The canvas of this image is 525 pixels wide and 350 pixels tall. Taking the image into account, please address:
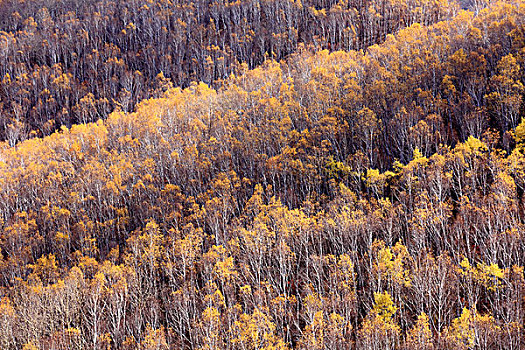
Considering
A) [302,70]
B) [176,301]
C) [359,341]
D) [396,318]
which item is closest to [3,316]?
[176,301]

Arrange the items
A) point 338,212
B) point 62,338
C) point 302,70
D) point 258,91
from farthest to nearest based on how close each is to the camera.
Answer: point 302,70, point 258,91, point 338,212, point 62,338

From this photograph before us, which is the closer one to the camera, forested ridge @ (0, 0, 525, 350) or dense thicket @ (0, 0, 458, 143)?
forested ridge @ (0, 0, 525, 350)

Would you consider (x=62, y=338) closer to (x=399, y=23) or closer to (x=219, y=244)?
(x=219, y=244)

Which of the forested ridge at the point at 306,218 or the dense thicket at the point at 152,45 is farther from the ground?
the dense thicket at the point at 152,45

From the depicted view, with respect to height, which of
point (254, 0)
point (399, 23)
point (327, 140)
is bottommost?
point (327, 140)

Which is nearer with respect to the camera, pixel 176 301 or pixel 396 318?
pixel 396 318
